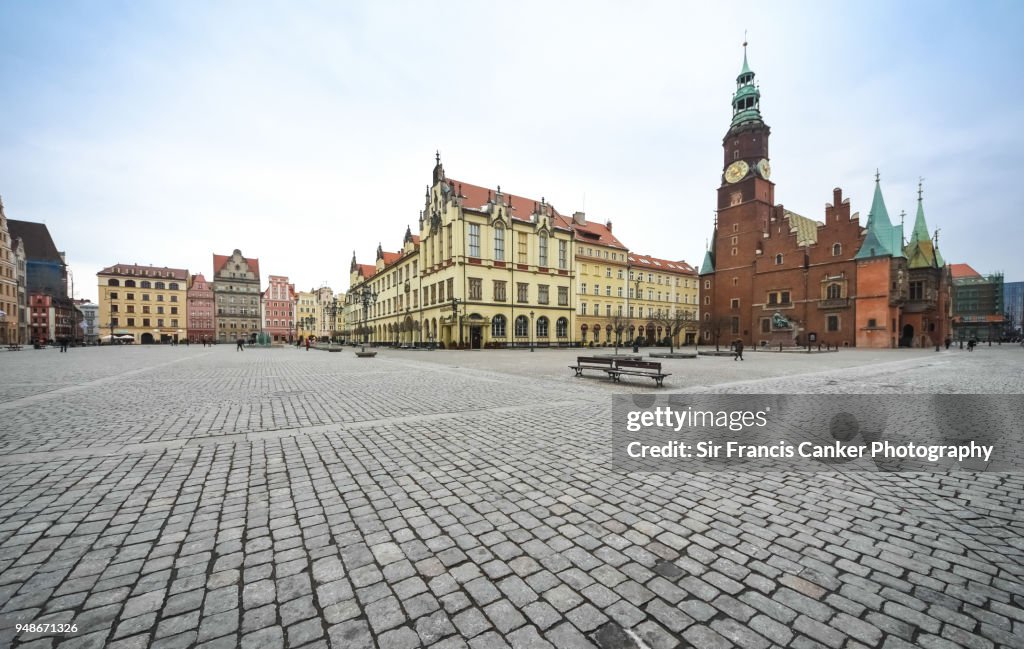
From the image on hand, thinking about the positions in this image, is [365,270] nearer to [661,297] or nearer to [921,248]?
[661,297]

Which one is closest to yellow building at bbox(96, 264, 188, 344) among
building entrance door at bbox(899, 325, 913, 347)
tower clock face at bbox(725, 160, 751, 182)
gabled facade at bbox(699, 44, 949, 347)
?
gabled facade at bbox(699, 44, 949, 347)

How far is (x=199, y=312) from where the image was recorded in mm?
88812

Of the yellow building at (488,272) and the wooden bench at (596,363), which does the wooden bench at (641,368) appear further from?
the yellow building at (488,272)

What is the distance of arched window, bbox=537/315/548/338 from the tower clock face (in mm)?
34216

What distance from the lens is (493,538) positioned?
126 inches

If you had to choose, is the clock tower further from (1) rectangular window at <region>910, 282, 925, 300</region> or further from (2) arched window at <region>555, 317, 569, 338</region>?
(2) arched window at <region>555, 317, 569, 338</region>

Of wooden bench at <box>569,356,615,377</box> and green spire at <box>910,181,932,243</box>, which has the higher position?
green spire at <box>910,181,932,243</box>

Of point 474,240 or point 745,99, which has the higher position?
point 745,99

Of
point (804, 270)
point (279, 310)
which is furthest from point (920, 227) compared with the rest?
point (279, 310)

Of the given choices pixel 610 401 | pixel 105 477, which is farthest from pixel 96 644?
pixel 610 401

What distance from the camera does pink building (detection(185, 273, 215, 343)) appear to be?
3460 inches

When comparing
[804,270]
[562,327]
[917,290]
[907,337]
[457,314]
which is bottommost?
[907,337]

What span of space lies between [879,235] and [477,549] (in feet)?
195

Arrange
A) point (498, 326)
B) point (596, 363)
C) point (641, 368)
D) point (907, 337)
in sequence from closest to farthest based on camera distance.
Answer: point (641, 368) < point (596, 363) < point (498, 326) < point (907, 337)
